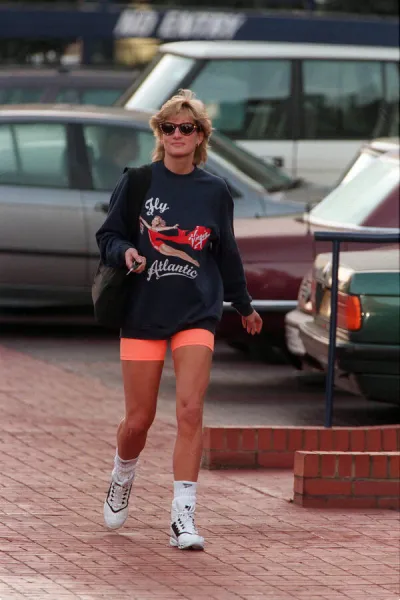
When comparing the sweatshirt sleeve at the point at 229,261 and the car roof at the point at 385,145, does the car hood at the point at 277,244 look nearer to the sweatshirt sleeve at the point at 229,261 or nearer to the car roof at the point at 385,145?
the car roof at the point at 385,145

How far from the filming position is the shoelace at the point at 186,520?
6.82 m

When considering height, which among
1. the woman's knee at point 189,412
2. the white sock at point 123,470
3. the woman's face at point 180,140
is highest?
the woman's face at point 180,140

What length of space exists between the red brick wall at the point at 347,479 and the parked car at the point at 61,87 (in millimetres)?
11643

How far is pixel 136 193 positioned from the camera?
6.85 meters

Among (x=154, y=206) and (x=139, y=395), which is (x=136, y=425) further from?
(x=154, y=206)

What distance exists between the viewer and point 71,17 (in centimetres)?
2630

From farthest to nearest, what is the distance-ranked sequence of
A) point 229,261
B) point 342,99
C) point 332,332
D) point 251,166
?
point 342,99
point 251,166
point 332,332
point 229,261

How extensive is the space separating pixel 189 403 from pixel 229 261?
1.98 feet

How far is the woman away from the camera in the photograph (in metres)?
6.79

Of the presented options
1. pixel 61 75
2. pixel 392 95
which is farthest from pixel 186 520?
pixel 61 75

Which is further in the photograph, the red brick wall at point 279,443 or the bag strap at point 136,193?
the red brick wall at point 279,443

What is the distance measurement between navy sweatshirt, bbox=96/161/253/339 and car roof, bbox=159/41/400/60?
9.45 meters

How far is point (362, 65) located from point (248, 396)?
6564 mm

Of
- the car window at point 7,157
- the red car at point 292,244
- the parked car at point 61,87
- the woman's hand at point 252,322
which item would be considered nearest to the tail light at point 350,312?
the red car at point 292,244
